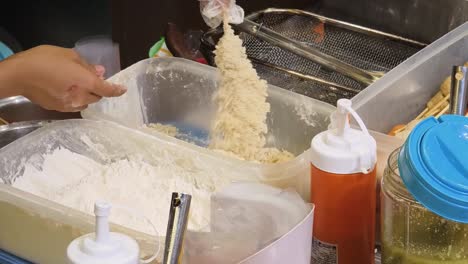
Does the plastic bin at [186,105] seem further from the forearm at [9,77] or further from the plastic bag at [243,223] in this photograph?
the plastic bag at [243,223]

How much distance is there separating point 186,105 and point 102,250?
0.55 metres

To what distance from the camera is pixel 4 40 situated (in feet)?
6.25

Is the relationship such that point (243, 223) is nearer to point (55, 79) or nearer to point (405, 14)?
point (55, 79)

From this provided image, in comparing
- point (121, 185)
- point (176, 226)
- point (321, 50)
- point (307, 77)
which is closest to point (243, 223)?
point (176, 226)

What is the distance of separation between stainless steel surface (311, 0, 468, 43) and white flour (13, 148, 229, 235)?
673 millimetres

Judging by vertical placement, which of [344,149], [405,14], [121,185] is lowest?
[121,185]

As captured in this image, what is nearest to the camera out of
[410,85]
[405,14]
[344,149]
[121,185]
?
[344,149]

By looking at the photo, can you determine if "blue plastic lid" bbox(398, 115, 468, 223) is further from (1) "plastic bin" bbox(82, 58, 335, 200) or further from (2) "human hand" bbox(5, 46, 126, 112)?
(2) "human hand" bbox(5, 46, 126, 112)

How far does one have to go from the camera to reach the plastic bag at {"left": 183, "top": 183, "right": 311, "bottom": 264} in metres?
0.66

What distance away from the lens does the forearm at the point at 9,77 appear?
0.93 meters

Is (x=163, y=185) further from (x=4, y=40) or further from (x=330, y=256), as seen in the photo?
(x=4, y=40)

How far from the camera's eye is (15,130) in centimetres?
107

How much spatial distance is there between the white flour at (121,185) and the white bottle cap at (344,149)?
0.18 meters

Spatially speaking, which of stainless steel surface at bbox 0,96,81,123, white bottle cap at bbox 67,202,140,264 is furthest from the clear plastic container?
stainless steel surface at bbox 0,96,81,123
